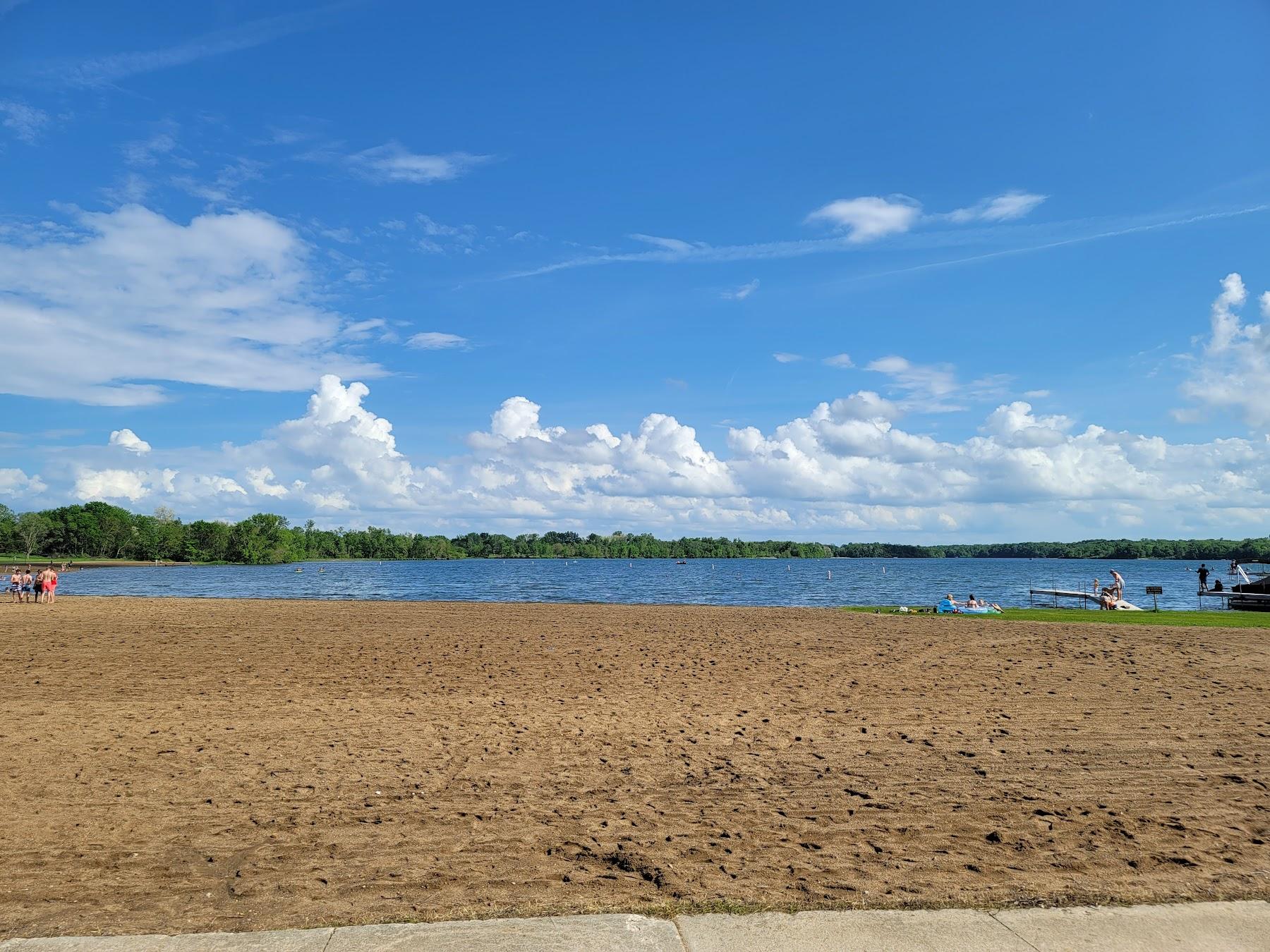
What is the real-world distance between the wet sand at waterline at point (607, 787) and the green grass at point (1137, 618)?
10680 millimetres

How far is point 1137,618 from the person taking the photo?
30.7 m

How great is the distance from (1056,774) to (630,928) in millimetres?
6185

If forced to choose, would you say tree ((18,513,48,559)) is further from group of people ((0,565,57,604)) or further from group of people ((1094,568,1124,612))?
group of people ((1094,568,1124,612))

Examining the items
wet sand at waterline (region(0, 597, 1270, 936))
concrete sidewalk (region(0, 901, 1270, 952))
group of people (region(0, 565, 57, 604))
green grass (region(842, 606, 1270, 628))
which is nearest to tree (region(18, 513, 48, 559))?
group of people (region(0, 565, 57, 604))

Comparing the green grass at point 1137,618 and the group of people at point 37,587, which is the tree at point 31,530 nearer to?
the group of people at point 37,587

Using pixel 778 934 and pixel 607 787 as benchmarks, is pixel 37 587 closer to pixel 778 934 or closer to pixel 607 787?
pixel 607 787

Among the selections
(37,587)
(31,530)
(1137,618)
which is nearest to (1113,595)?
(1137,618)

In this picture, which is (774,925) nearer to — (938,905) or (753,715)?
(938,905)

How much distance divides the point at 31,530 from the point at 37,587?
15709cm

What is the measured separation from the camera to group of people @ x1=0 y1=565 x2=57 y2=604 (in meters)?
41.1

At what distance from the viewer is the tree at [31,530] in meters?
166

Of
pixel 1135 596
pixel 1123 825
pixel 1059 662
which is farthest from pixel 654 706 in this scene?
pixel 1135 596

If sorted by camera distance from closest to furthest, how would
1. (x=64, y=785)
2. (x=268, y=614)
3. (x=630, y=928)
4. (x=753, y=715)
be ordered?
(x=630, y=928), (x=64, y=785), (x=753, y=715), (x=268, y=614)

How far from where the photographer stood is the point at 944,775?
29.2 feet
